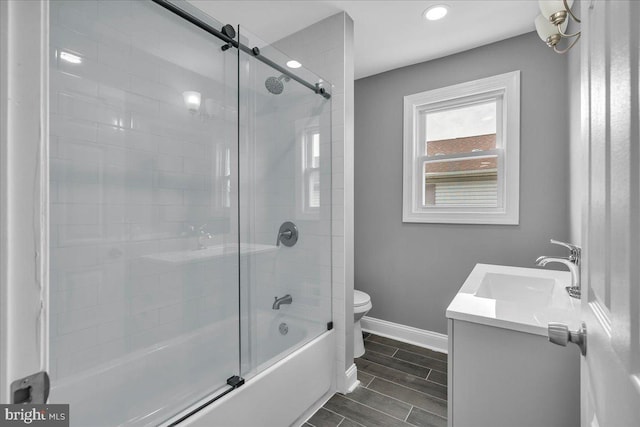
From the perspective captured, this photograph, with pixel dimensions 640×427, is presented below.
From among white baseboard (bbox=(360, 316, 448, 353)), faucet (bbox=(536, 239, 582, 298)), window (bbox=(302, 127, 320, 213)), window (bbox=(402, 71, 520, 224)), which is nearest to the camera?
faucet (bbox=(536, 239, 582, 298))

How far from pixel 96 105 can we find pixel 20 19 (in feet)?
3.53

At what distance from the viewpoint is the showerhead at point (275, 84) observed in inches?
67.5

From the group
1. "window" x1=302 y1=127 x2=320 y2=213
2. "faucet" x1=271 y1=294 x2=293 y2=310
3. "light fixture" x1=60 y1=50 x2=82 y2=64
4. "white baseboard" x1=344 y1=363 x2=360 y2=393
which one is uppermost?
"light fixture" x1=60 y1=50 x2=82 y2=64

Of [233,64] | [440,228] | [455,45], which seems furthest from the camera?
[440,228]

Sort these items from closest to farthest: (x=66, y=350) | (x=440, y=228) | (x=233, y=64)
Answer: (x=66, y=350), (x=233, y=64), (x=440, y=228)

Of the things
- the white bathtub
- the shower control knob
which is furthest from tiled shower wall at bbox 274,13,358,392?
the shower control knob

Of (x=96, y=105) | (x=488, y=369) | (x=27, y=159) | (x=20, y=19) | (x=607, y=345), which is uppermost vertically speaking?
(x=96, y=105)

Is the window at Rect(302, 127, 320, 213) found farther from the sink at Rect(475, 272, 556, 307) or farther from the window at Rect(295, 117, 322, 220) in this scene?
the sink at Rect(475, 272, 556, 307)

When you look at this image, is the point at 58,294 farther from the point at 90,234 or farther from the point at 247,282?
the point at 247,282

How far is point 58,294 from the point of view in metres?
1.24

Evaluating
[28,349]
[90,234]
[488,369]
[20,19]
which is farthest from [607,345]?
[90,234]

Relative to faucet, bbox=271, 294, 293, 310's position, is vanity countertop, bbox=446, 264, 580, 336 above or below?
above

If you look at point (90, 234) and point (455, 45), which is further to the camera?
point (455, 45)

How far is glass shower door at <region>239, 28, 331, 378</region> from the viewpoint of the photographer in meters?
1.58
